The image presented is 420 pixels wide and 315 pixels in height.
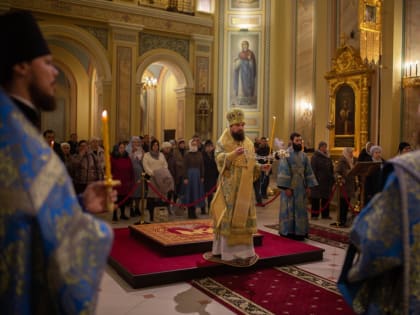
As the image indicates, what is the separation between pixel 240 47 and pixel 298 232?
11.3 metres

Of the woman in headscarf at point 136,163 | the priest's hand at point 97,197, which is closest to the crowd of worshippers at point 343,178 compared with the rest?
the woman in headscarf at point 136,163

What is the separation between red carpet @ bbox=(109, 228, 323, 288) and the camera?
17.2ft

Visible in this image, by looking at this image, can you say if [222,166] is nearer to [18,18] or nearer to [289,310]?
[289,310]

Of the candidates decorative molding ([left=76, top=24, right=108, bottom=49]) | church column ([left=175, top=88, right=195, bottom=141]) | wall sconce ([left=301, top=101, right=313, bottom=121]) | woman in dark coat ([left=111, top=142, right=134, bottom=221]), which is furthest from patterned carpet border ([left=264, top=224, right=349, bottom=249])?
decorative molding ([left=76, top=24, right=108, bottom=49])

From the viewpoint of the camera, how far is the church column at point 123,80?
1480 cm

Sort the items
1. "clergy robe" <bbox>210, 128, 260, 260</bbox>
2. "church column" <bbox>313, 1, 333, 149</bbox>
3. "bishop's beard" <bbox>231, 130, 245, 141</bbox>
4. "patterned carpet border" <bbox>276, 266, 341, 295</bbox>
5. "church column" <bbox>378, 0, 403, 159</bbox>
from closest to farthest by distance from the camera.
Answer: "patterned carpet border" <bbox>276, 266, 341, 295</bbox>, "clergy robe" <bbox>210, 128, 260, 260</bbox>, "bishop's beard" <bbox>231, 130, 245, 141</bbox>, "church column" <bbox>378, 0, 403, 159</bbox>, "church column" <bbox>313, 1, 333, 149</bbox>

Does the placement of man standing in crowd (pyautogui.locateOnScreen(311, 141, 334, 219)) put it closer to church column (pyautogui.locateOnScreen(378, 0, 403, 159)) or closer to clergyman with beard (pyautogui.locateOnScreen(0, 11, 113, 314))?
church column (pyautogui.locateOnScreen(378, 0, 403, 159))

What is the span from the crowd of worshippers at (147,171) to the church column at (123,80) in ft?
15.5

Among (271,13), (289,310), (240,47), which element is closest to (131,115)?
(240,47)

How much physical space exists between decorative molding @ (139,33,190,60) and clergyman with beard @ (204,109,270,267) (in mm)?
10689

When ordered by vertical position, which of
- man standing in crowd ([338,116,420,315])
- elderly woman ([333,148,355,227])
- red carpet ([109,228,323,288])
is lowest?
red carpet ([109,228,323,288])

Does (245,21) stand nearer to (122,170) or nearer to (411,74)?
(411,74)

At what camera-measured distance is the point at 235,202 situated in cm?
554

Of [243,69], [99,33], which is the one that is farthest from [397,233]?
[243,69]
